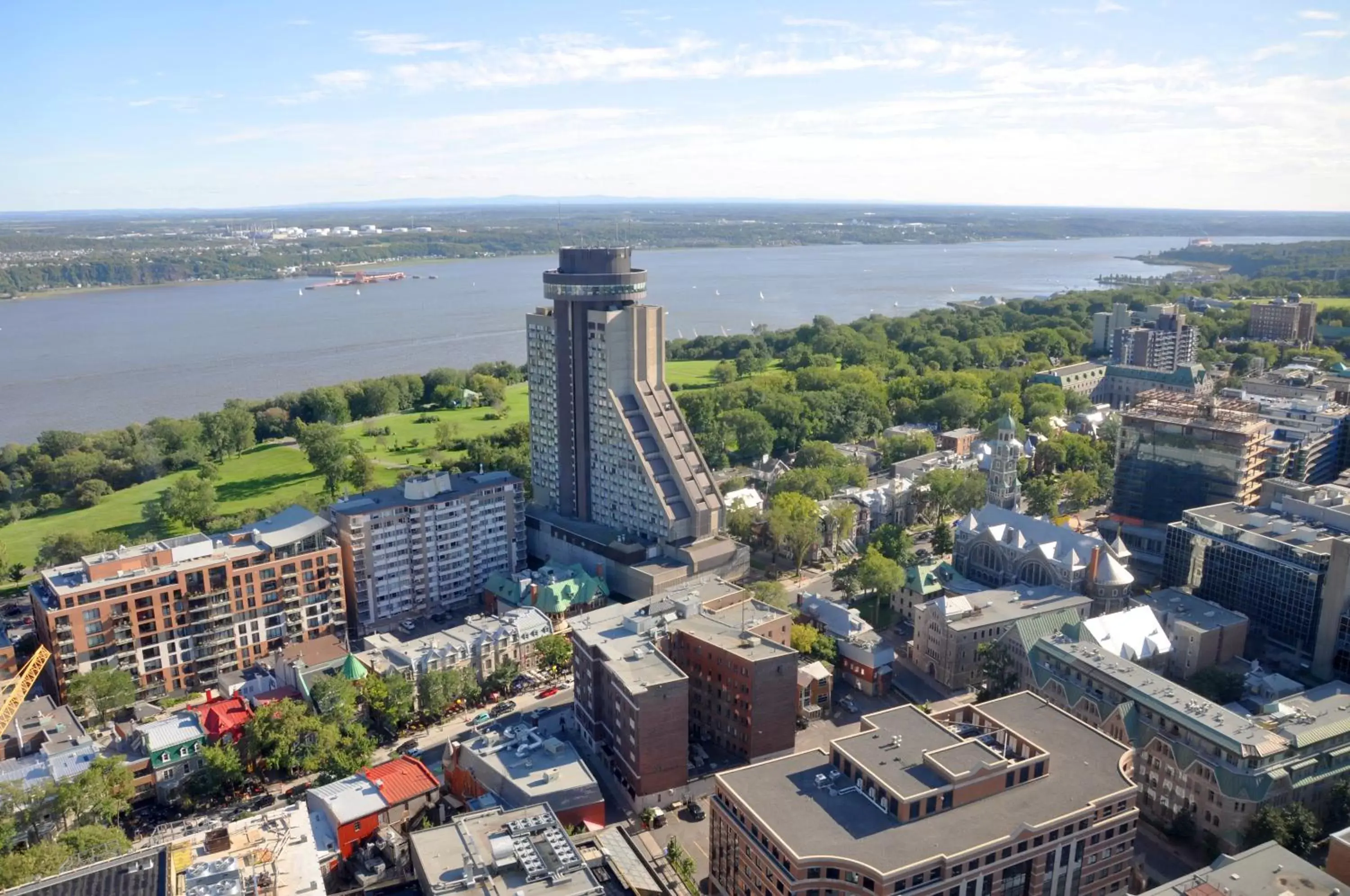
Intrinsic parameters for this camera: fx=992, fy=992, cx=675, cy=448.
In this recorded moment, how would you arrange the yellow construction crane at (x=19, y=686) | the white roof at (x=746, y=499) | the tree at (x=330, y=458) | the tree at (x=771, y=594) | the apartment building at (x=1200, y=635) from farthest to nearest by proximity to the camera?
the tree at (x=330, y=458)
the white roof at (x=746, y=499)
the tree at (x=771, y=594)
the apartment building at (x=1200, y=635)
the yellow construction crane at (x=19, y=686)

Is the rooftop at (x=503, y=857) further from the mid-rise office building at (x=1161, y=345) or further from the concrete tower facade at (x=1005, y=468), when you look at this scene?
the mid-rise office building at (x=1161, y=345)

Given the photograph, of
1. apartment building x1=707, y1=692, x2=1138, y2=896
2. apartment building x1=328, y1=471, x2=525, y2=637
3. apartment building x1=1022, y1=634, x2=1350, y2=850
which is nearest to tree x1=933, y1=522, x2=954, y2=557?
apartment building x1=1022, y1=634, x2=1350, y2=850

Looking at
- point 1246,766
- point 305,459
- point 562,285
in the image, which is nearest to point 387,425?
point 305,459

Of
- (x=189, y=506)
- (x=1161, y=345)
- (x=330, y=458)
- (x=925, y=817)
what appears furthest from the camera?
(x=1161, y=345)

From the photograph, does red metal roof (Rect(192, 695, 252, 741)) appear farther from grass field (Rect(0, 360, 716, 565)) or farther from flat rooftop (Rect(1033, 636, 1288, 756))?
flat rooftop (Rect(1033, 636, 1288, 756))

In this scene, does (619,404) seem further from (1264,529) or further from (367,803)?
(1264,529)

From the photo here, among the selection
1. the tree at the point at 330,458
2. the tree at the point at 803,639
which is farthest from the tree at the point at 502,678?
the tree at the point at 330,458

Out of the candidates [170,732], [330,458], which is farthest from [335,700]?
[330,458]
